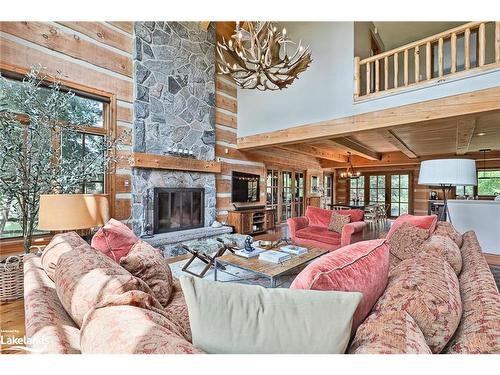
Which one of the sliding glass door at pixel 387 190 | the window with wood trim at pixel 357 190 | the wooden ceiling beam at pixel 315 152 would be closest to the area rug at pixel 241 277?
the wooden ceiling beam at pixel 315 152

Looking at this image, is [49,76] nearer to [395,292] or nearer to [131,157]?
[131,157]

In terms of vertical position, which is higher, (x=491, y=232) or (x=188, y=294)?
(x=188, y=294)

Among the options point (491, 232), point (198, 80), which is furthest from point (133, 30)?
point (491, 232)

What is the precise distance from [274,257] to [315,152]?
5814mm

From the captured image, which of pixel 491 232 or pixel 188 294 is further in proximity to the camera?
pixel 491 232

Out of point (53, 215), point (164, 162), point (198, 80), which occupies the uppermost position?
point (198, 80)

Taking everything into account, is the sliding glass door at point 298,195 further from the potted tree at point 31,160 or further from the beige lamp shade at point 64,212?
the beige lamp shade at point 64,212

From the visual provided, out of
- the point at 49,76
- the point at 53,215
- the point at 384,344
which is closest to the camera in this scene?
the point at 384,344

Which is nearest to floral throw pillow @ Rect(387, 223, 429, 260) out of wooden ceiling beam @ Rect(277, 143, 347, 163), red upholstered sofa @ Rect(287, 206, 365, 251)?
red upholstered sofa @ Rect(287, 206, 365, 251)

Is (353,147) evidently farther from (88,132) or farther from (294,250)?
(88,132)

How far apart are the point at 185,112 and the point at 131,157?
152 cm

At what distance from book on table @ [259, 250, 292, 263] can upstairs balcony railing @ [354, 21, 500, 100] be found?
291 centimetres

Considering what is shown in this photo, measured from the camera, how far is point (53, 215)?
5.68 feet

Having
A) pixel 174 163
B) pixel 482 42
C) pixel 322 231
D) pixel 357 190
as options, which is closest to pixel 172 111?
pixel 174 163
